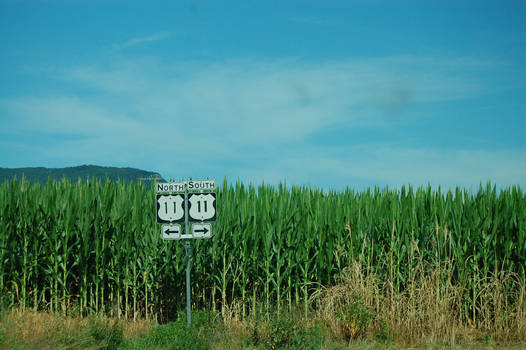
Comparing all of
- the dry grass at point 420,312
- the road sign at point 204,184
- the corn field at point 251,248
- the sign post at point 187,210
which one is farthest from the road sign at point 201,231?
the dry grass at point 420,312

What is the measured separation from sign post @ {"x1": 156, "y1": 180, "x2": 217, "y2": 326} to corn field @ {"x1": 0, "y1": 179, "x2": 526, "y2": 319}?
192cm

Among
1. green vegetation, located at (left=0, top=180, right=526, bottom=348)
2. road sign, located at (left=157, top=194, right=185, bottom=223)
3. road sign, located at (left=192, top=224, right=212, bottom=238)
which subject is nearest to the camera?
road sign, located at (left=192, top=224, right=212, bottom=238)

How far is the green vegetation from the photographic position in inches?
435

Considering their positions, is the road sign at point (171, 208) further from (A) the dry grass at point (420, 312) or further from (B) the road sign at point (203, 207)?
(A) the dry grass at point (420, 312)

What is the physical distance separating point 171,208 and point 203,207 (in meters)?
0.69

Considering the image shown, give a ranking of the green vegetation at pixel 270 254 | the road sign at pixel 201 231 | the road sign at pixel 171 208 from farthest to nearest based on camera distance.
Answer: the green vegetation at pixel 270 254 → the road sign at pixel 171 208 → the road sign at pixel 201 231

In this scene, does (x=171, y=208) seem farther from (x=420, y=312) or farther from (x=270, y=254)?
(x=420, y=312)

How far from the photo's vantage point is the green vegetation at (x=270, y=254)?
36.2 feet

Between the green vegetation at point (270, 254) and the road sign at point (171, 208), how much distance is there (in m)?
1.98

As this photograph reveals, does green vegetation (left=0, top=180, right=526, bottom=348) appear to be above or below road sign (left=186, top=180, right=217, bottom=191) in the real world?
below

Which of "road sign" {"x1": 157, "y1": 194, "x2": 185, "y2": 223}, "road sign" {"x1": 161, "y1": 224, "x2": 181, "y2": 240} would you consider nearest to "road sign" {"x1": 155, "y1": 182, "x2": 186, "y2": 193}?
"road sign" {"x1": 157, "y1": 194, "x2": 185, "y2": 223}

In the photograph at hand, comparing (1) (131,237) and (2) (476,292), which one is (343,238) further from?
(1) (131,237)

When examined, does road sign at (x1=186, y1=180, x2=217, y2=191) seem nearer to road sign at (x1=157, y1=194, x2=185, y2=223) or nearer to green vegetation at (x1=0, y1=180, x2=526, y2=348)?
road sign at (x1=157, y1=194, x2=185, y2=223)

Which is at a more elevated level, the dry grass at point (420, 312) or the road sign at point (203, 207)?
the road sign at point (203, 207)
